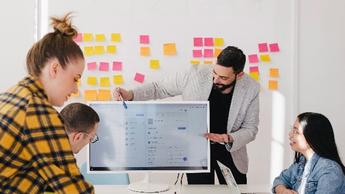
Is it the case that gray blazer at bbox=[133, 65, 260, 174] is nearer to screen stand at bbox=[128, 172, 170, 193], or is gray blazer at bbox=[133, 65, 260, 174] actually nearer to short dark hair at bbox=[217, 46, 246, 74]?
short dark hair at bbox=[217, 46, 246, 74]

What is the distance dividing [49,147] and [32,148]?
0.04m

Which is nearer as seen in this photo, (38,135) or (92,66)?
(38,135)

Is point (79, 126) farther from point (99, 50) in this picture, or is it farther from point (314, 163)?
point (99, 50)

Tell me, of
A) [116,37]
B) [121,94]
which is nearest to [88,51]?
[116,37]

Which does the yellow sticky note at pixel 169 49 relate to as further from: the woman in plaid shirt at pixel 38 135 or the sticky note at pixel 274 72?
the woman in plaid shirt at pixel 38 135

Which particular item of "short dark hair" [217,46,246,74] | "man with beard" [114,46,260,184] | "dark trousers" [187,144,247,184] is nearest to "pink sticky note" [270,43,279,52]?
"man with beard" [114,46,260,184]

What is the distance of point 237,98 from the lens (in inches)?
98.1

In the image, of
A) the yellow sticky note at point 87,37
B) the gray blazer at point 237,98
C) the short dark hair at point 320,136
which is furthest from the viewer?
the yellow sticky note at point 87,37

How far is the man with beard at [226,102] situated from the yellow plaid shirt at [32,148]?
1.29 meters

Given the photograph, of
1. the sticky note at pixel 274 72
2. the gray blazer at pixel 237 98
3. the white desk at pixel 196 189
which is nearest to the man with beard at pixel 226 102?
the gray blazer at pixel 237 98

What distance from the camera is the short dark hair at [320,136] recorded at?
80.2 inches

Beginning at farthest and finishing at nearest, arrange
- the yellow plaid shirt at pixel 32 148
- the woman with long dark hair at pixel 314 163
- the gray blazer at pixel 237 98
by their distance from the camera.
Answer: the gray blazer at pixel 237 98 → the woman with long dark hair at pixel 314 163 → the yellow plaid shirt at pixel 32 148

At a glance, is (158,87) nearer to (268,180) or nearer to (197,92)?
(197,92)

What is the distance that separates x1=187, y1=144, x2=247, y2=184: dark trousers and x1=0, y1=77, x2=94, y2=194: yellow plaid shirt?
57.9 inches
